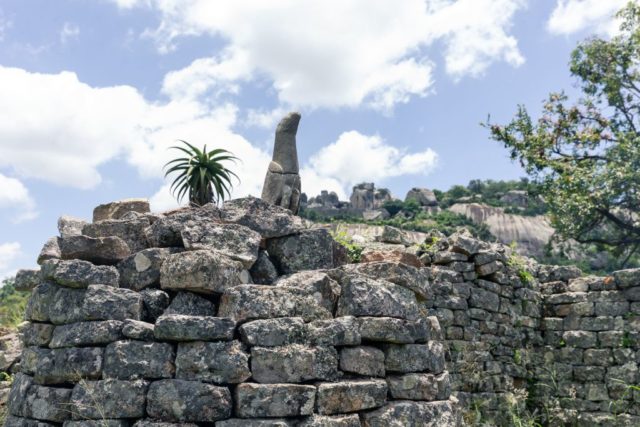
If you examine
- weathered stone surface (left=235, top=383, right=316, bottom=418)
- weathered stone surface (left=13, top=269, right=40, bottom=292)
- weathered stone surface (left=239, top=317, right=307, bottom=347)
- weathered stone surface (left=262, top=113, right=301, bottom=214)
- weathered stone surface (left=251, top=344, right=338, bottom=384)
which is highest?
weathered stone surface (left=262, top=113, right=301, bottom=214)

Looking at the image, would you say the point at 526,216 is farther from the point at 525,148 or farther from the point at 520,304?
the point at 520,304

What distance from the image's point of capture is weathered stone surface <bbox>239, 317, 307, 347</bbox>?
11.2 ft

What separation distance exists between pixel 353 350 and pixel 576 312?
290 inches

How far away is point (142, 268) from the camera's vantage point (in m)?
3.85

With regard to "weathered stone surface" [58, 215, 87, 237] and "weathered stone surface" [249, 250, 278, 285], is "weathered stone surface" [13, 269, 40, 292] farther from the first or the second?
"weathered stone surface" [249, 250, 278, 285]

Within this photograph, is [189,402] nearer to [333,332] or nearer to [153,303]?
[153,303]

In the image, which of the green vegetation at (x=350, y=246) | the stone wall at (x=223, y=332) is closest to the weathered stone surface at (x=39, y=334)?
the stone wall at (x=223, y=332)

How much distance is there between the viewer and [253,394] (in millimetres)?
3287

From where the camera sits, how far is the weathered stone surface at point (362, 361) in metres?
3.62

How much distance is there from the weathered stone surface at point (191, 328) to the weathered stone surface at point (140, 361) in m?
0.08

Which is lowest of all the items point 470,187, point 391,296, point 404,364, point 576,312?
point 404,364

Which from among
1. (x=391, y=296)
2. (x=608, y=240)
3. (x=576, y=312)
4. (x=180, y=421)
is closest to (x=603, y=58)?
(x=608, y=240)

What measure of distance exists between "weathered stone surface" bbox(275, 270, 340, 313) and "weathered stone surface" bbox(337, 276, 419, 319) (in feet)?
0.30

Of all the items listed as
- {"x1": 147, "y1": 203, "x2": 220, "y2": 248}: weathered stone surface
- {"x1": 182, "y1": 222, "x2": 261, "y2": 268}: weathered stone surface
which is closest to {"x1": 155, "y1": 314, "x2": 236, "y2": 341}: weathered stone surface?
{"x1": 182, "y1": 222, "x2": 261, "y2": 268}: weathered stone surface
